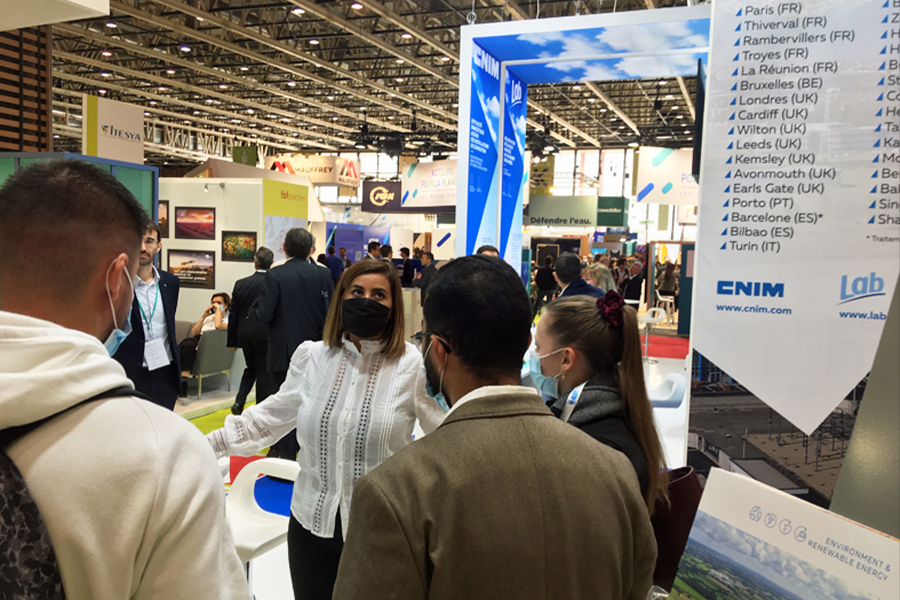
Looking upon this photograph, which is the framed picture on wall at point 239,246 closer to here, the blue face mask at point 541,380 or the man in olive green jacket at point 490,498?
the blue face mask at point 541,380

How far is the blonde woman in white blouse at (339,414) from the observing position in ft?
6.45

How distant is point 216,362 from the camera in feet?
22.0

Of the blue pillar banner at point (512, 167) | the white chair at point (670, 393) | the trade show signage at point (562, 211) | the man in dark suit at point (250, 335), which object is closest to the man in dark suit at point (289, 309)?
the man in dark suit at point (250, 335)

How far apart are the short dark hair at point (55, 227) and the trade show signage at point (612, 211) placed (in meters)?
19.6

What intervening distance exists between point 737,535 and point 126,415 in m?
1.38

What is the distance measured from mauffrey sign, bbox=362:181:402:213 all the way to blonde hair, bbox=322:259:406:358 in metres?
18.7

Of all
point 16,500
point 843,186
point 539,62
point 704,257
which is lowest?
point 16,500

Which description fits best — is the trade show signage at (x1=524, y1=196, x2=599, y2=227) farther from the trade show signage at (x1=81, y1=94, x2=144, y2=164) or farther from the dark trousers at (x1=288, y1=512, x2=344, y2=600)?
the dark trousers at (x1=288, y1=512, x2=344, y2=600)

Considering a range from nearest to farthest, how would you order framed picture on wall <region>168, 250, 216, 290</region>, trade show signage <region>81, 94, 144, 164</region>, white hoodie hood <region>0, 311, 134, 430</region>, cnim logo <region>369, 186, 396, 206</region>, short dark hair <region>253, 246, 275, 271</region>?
white hoodie hood <region>0, 311, 134, 430</region> → short dark hair <region>253, 246, 275, 271</region> → trade show signage <region>81, 94, 144, 164</region> → framed picture on wall <region>168, 250, 216, 290</region> → cnim logo <region>369, 186, 396, 206</region>

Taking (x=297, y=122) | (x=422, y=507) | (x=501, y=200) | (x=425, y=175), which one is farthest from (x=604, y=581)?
(x=297, y=122)

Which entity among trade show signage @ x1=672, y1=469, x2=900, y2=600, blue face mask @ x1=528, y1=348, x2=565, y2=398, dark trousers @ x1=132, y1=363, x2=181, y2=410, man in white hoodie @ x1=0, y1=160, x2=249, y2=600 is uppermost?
man in white hoodie @ x1=0, y1=160, x2=249, y2=600

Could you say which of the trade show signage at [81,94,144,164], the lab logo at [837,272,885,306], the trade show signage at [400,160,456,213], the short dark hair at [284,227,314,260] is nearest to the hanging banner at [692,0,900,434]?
the lab logo at [837,272,885,306]

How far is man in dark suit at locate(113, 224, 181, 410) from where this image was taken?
3480mm

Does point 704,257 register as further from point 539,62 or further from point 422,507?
point 539,62
